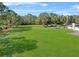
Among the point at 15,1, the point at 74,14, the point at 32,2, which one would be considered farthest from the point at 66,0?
the point at 15,1

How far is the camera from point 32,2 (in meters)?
3.47

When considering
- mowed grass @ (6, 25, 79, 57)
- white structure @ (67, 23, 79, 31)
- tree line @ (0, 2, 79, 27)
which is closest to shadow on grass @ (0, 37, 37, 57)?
mowed grass @ (6, 25, 79, 57)

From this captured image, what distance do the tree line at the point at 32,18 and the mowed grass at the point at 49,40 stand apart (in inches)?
3.1

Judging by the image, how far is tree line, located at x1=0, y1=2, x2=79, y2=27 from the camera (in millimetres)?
→ 3521

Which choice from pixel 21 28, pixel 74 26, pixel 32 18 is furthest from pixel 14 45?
pixel 74 26

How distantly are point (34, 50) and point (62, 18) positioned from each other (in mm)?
557

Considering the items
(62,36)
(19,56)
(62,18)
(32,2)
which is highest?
(32,2)

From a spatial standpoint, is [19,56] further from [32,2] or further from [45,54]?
[32,2]

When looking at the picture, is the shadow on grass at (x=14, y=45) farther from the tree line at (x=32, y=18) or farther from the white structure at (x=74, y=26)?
the white structure at (x=74, y=26)

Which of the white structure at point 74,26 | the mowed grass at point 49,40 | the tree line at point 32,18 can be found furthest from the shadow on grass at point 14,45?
the white structure at point 74,26

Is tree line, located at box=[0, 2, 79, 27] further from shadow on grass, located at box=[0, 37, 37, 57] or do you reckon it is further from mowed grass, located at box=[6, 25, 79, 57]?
shadow on grass, located at box=[0, 37, 37, 57]

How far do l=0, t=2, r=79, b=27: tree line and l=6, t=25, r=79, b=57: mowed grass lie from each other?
0.26 ft

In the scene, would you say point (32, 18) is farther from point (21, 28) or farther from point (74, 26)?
point (74, 26)

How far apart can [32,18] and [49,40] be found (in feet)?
1.21
